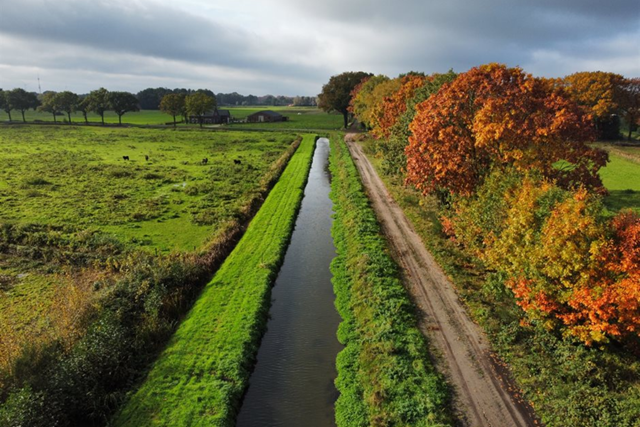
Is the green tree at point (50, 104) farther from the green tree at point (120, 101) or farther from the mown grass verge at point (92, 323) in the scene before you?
the mown grass verge at point (92, 323)

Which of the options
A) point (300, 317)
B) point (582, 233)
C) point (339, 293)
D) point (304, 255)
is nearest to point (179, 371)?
point (300, 317)

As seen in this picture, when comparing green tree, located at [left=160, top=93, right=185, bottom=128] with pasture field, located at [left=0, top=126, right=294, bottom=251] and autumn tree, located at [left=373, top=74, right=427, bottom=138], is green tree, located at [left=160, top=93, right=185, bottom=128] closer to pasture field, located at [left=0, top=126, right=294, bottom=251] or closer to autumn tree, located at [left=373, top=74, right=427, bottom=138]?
pasture field, located at [left=0, top=126, right=294, bottom=251]

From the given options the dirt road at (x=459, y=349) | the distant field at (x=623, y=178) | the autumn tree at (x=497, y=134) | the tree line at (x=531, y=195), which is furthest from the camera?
the distant field at (x=623, y=178)

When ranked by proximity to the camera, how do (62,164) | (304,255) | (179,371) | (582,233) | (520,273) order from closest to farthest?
(582,233) → (179,371) → (520,273) → (304,255) → (62,164)

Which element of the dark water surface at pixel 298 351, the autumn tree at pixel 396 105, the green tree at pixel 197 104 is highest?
the green tree at pixel 197 104

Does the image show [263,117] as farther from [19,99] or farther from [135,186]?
[135,186]

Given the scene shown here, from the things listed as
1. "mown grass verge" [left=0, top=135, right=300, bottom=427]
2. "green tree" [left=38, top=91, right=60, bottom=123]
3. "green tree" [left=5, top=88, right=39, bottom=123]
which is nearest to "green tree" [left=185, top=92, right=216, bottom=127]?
"green tree" [left=38, top=91, right=60, bottom=123]

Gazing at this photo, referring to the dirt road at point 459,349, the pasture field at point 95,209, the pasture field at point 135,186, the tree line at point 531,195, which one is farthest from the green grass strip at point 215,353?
the tree line at point 531,195

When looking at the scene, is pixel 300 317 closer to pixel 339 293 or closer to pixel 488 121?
pixel 339 293
